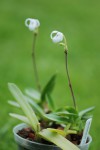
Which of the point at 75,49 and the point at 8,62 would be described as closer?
the point at 8,62

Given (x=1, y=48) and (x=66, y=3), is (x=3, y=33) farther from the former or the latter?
(x=66, y=3)

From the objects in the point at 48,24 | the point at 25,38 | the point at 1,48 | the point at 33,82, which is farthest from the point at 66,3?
the point at 33,82

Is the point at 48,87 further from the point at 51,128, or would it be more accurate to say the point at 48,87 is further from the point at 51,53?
the point at 51,53

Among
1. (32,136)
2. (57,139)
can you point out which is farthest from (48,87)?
(57,139)

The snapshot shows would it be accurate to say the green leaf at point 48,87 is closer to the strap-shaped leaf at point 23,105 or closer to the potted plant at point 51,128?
the potted plant at point 51,128

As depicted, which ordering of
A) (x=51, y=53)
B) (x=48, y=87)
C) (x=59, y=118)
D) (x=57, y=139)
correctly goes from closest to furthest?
1. (x=57, y=139)
2. (x=59, y=118)
3. (x=48, y=87)
4. (x=51, y=53)

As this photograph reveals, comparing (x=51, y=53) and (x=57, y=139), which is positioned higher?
(x=57, y=139)

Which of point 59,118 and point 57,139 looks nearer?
point 57,139

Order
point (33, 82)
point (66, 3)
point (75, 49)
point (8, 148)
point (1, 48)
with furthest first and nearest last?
point (66, 3) → point (75, 49) → point (1, 48) → point (33, 82) → point (8, 148)
